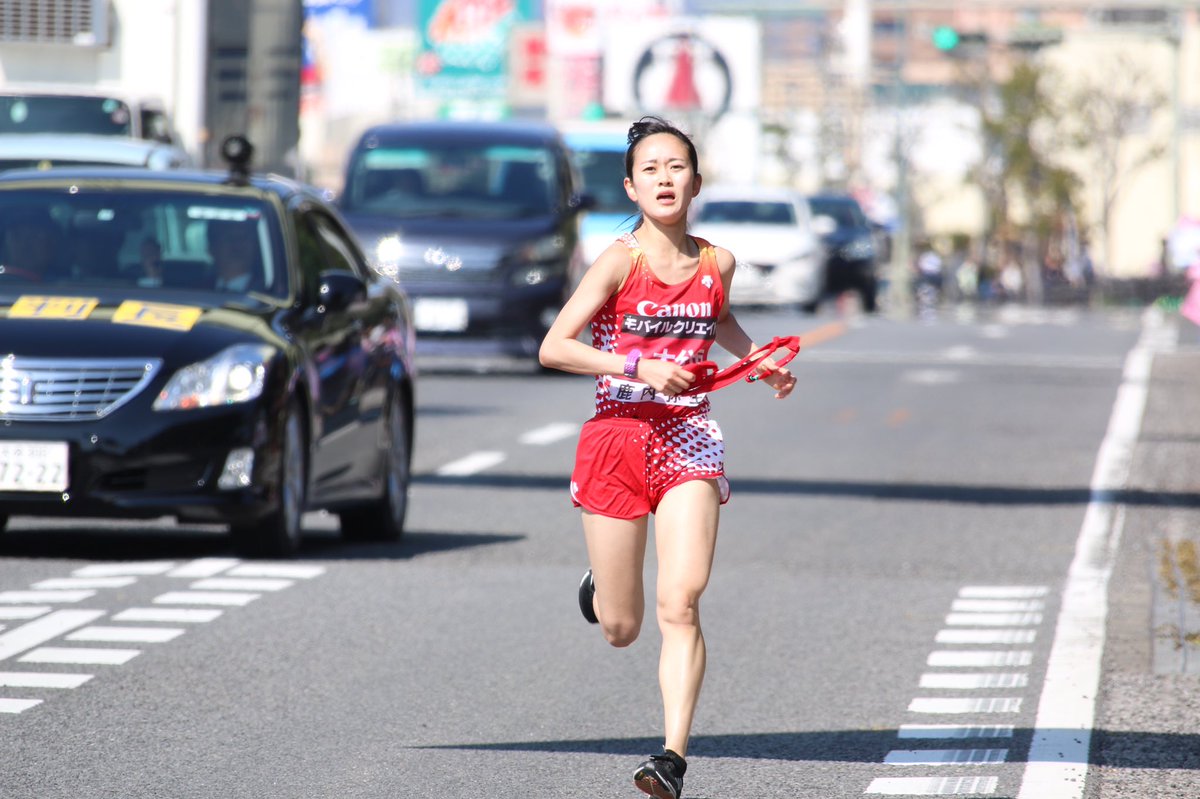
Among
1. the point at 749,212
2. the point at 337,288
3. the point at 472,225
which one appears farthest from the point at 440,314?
the point at 749,212

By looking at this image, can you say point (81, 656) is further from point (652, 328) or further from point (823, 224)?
point (823, 224)

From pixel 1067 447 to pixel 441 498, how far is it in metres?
5.89

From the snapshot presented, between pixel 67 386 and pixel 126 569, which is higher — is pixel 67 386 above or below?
above

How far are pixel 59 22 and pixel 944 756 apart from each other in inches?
597

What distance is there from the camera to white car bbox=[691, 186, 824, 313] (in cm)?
3809

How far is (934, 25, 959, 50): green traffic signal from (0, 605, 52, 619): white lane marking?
34.8 m

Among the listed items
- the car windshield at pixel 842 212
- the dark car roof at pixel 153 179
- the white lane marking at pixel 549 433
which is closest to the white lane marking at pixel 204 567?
the dark car roof at pixel 153 179

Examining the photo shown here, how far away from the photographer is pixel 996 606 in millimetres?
10047

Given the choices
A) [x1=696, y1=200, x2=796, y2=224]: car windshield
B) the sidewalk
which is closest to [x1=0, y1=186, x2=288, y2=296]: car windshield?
the sidewalk

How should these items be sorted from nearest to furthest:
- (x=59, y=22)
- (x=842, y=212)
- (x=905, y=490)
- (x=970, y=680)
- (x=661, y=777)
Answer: (x=661, y=777) < (x=970, y=680) < (x=905, y=490) < (x=59, y=22) < (x=842, y=212)

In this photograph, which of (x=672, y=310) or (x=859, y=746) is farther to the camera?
(x=859, y=746)

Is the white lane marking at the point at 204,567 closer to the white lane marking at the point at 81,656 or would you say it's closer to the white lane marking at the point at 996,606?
the white lane marking at the point at 81,656

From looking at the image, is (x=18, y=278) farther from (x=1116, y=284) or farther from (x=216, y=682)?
(x=1116, y=284)

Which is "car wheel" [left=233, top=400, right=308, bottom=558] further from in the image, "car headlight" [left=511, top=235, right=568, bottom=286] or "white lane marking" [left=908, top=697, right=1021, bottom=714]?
"car headlight" [left=511, top=235, right=568, bottom=286]
